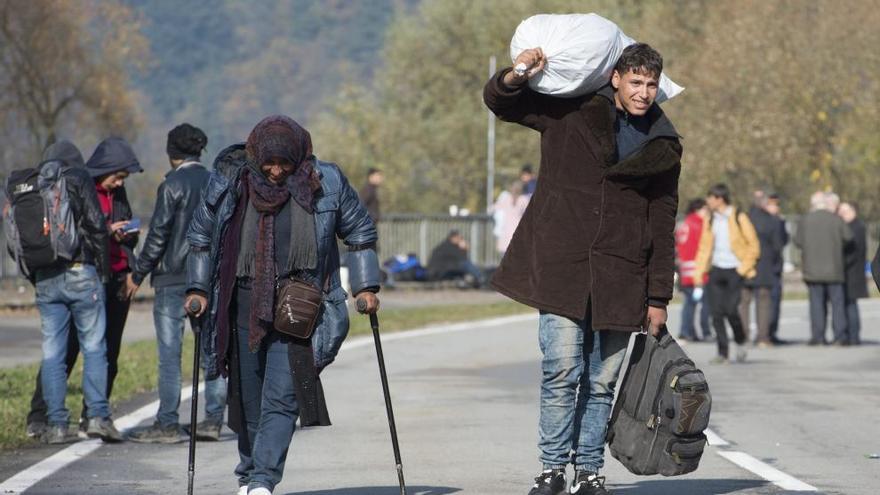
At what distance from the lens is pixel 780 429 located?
460 inches

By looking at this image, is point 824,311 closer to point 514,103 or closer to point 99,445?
point 99,445

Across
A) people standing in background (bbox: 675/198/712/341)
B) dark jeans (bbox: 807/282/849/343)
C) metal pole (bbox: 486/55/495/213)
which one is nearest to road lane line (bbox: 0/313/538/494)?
people standing in background (bbox: 675/198/712/341)

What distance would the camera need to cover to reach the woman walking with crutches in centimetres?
755

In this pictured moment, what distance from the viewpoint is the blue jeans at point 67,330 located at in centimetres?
1075

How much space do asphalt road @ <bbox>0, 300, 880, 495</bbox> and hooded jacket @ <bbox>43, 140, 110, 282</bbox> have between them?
3.50 feet

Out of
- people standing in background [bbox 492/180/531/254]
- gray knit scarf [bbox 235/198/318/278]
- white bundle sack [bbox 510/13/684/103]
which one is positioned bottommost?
people standing in background [bbox 492/180/531/254]

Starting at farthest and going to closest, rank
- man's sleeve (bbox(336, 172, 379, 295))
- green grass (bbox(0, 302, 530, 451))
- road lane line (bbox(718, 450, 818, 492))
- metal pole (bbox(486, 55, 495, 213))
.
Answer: metal pole (bbox(486, 55, 495, 213)) < green grass (bbox(0, 302, 530, 451)) < road lane line (bbox(718, 450, 818, 492)) < man's sleeve (bbox(336, 172, 379, 295))

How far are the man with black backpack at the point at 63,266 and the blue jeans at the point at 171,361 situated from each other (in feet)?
1.04

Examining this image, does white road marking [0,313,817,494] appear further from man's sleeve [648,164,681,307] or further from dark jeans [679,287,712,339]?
dark jeans [679,287,712,339]

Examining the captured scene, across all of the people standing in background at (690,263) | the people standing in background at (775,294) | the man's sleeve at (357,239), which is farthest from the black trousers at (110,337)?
the people standing in background at (775,294)

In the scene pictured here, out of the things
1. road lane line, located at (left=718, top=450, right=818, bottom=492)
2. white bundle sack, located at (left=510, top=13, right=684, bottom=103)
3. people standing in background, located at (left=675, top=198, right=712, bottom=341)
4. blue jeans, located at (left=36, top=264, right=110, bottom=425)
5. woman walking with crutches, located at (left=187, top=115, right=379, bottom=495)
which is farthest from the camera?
people standing in background, located at (left=675, top=198, right=712, bottom=341)

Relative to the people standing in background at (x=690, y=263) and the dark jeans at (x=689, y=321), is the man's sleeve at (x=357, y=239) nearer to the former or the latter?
the people standing in background at (x=690, y=263)

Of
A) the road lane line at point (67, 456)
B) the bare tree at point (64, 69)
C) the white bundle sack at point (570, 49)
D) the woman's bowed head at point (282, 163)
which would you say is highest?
the bare tree at point (64, 69)

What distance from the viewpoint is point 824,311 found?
21844 millimetres
